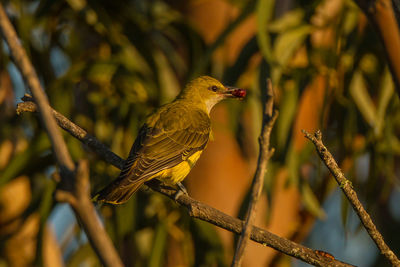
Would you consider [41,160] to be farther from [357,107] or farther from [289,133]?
[357,107]

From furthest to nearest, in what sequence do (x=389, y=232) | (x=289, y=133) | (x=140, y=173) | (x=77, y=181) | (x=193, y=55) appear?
(x=389, y=232), (x=193, y=55), (x=289, y=133), (x=140, y=173), (x=77, y=181)

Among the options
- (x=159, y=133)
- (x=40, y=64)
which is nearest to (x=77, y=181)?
(x=159, y=133)

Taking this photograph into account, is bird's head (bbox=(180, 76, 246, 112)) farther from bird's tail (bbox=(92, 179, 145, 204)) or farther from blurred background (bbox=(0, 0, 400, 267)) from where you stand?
bird's tail (bbox=(92, 179, 145, 204))

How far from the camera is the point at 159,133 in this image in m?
3.34

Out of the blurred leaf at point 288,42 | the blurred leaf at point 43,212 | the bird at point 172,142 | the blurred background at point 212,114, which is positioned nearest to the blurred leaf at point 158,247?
the blurred background at point 212,114

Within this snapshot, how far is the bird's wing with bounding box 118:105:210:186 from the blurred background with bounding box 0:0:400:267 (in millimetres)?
470

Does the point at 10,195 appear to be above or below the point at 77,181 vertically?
above

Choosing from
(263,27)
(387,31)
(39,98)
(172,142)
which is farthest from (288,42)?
(39,98)

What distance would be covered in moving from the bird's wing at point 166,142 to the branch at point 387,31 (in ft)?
3.93

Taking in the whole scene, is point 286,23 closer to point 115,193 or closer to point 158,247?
point 158,247

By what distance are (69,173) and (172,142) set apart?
2.29 m

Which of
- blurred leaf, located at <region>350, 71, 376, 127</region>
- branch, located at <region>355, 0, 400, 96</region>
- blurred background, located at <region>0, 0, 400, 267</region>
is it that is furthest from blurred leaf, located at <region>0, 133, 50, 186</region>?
branch, located at <region>355, 0, 400, 96</region>

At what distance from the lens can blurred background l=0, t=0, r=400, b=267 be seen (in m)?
4.07

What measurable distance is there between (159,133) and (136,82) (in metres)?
1.48
